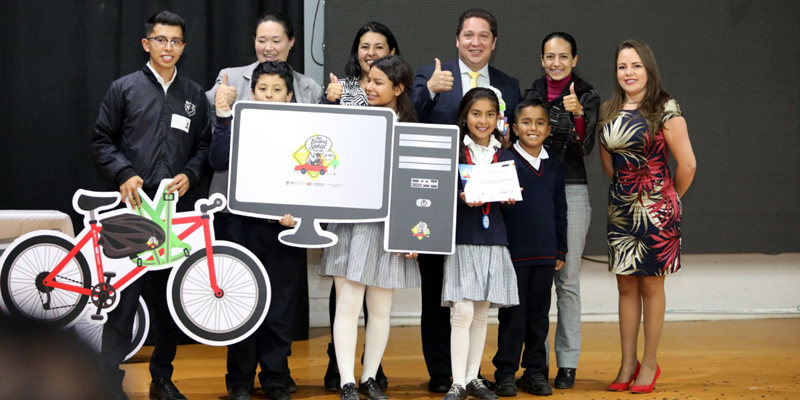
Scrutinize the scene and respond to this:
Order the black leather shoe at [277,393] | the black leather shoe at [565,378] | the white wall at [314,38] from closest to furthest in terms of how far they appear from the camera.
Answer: the black leather shoe at [277,393]
the black leather shoe at [565,378]
the white wall at [314,38]

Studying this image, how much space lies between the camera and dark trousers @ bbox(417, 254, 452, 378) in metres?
3.39

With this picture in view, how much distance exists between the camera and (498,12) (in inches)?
191

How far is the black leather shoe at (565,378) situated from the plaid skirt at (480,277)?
0.55 m

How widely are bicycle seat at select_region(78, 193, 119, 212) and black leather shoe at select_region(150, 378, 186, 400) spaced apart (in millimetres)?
732

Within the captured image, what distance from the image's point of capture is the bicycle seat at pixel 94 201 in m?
2.98

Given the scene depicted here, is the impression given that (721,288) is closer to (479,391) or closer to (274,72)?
(479,391)

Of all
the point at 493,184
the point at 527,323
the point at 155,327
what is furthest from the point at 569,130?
the point at 155,327

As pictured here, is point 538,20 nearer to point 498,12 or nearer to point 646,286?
point 498,12

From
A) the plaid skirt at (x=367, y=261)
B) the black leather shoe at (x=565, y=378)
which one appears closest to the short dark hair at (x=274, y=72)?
the plaid skirt at (x=367, y=261)

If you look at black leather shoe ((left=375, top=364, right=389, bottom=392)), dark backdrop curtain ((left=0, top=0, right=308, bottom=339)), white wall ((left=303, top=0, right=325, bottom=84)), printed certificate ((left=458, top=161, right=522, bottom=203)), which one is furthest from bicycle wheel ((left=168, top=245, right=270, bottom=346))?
white wall ((left=303, top=0, right=325, bottom=84))

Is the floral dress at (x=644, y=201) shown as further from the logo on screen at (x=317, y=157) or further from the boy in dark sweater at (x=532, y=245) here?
the logo on screen at (x=317, y=157)

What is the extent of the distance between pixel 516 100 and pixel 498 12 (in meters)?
1.54

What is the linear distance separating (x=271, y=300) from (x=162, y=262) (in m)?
0.45

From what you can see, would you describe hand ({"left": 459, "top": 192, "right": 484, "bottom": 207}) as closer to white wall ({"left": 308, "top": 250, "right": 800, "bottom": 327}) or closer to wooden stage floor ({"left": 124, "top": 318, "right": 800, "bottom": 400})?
wooden stage floor ({"left": 124, "top": 318, "right": 800, "bottom": 400})
